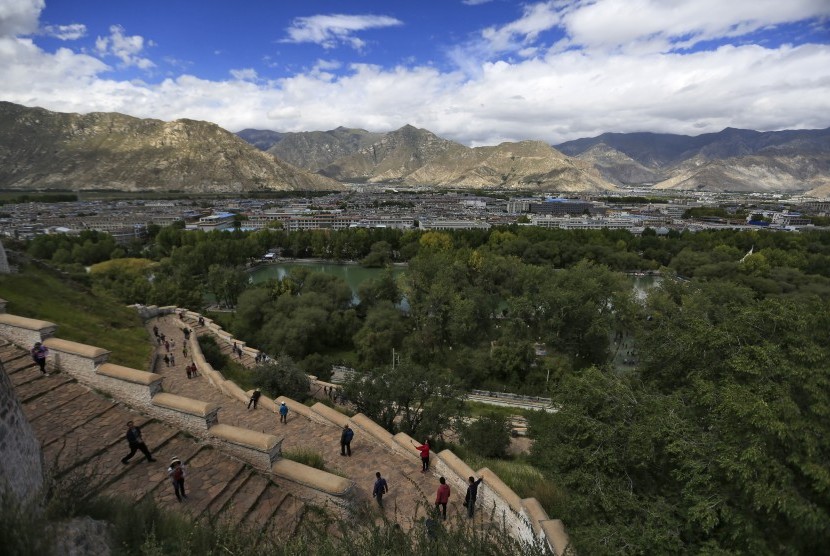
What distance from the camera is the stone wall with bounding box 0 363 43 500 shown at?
4469mm

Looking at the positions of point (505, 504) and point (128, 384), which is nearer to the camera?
point (505, 504)

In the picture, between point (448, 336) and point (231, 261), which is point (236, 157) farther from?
point (448, 336)

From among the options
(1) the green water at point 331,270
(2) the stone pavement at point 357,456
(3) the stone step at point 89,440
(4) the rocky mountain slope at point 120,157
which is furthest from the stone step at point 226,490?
(4) the rocky mountain slope at point 120,157

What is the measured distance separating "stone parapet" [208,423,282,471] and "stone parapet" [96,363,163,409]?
5.12 feet

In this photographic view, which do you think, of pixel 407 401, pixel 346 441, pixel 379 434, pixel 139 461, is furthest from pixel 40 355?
pixel 407 401

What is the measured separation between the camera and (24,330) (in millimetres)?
9422

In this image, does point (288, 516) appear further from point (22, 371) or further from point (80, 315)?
point (80, 315)

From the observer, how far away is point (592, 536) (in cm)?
605

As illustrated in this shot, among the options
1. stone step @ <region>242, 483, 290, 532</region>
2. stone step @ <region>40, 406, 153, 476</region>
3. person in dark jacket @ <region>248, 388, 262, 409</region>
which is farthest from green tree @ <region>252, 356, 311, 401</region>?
stone step @ <region>242, 483, 290, 532</region>

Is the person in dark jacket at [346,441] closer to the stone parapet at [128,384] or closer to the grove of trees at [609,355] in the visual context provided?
the stone parapet at [128,384]

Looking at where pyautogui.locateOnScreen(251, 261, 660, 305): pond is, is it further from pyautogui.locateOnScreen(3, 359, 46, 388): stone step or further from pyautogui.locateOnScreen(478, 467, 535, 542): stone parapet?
pyautogui.locateOnScreen(478, 467, 535, 542): stone parapet

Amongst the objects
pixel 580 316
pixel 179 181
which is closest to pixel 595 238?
pixel 580 316

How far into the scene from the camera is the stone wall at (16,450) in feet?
14.7

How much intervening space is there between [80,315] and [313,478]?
1406cm
